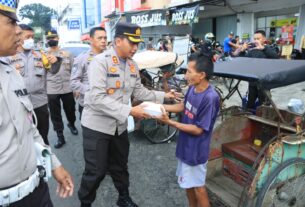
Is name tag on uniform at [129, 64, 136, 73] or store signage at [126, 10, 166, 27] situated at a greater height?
store signage at [126, 10, 166, 27]

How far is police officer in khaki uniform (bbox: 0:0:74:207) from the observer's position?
1631mm

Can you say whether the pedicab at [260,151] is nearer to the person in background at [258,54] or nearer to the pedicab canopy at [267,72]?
the pedicab canopy at [267,72]

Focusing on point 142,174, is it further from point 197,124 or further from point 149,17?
point 149,17

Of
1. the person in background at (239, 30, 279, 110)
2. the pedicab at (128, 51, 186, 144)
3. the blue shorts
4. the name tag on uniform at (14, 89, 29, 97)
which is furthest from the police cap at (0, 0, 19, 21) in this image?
the person in background at (239, 30, 279, 110)

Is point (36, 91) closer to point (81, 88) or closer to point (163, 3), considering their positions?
point (81, 88)

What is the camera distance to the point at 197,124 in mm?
2705

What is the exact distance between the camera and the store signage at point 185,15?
16.0 m

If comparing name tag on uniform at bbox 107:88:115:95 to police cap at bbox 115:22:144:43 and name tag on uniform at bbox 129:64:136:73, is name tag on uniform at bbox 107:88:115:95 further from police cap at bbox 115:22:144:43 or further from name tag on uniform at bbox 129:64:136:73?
police cap at bbox 115:22:144:43

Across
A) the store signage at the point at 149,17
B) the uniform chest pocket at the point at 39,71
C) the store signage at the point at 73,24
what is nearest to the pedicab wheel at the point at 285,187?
the uniform chest pocket at the point at 39,71

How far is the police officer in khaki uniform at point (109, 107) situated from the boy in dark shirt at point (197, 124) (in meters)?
0.43

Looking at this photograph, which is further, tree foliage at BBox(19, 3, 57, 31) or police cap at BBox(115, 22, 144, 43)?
tree foliage at BBox(19, 3, 57, 31)

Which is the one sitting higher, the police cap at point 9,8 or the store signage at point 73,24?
the store signage at point 73,24

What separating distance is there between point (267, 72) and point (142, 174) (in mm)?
2434

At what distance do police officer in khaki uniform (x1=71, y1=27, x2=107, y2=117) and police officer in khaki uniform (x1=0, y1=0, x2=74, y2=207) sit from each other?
2811mm
